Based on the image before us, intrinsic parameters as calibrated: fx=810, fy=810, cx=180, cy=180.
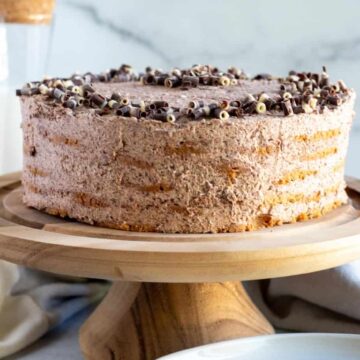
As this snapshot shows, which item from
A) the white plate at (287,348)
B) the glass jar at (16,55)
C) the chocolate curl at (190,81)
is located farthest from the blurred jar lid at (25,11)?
Result: the white plate at (287,348)

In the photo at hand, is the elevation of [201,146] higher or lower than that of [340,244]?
higher

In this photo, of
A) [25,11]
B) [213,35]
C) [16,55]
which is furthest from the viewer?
[213,35]

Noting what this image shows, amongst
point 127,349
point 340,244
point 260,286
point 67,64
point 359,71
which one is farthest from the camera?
point 67,64

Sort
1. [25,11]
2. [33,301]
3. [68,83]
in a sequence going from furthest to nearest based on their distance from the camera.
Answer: [25,11] → [33,301] → [68,83]

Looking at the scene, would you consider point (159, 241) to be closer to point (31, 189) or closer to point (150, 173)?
point (150, 173)

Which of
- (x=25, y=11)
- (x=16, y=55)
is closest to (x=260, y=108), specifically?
(x=25, y=11)

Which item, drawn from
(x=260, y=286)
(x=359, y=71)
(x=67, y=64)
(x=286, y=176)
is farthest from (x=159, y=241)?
(x=67, y=64)

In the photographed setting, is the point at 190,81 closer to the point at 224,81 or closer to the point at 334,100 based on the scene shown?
the point at 224,81
